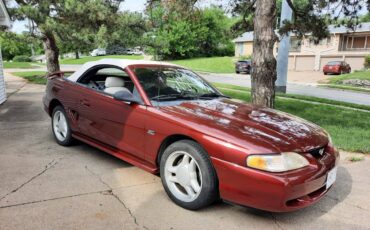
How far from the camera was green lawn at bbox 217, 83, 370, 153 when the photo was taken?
6082 mm

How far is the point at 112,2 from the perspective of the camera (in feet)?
51.1

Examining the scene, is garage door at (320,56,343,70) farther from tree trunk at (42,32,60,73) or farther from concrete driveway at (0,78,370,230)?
concrete driveway at (0,78,370,230)

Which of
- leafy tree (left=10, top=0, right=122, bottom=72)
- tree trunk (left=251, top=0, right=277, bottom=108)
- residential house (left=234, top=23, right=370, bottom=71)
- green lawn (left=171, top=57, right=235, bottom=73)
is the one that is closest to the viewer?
tree trunk (left=251, top=0, right=277, bottom=108)

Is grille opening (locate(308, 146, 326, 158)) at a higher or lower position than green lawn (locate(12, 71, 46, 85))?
higher

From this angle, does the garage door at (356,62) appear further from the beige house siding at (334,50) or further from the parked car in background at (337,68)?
the parked car in background at (337,68)

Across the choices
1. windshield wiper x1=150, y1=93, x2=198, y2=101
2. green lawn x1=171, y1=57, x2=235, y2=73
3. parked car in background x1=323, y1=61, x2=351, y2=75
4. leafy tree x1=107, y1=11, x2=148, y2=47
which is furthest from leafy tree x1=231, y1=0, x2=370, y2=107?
green lawn x1=171, y1=57, x2=235, y2=73

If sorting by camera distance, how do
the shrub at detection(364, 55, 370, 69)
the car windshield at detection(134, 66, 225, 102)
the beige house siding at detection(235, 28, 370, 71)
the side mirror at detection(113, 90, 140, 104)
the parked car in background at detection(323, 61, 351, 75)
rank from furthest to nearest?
1. the beige house siding at detection(235, 28, 370, 71)
2. the shrub at detection(364, 55, 370, 69)
3. the parked car in background at detection(323, 61, 351, 75)
4. the car windshield at detection(134, 66, 225, 102)
5. the side mirror at detection(113, 90, 140, 104)

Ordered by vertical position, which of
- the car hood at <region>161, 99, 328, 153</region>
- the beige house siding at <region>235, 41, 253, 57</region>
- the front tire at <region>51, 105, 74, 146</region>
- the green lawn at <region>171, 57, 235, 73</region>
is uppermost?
the beige house siding at <region>235, 41, 253, 57</region>

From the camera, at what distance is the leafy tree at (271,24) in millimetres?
6531

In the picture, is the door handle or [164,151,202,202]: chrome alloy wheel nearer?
[164,151,202,202]: chrome alloy wheel

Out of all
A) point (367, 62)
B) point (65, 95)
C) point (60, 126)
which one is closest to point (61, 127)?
point (60, 126)

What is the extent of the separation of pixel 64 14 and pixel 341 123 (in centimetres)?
1183

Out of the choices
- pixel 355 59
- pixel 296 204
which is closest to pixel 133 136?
pixel 296 204

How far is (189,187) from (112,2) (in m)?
13.9
